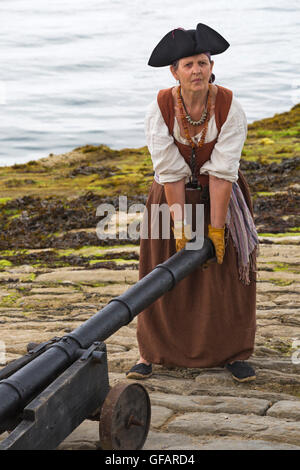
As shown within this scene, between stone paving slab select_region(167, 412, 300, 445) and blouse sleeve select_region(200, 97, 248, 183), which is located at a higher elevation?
blouse sleeve select_region(200, 97, 248, 183)

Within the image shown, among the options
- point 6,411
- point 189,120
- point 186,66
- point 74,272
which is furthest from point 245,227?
point 74,272

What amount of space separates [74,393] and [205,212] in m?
1.72

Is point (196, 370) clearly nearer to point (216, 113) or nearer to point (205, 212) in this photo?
point (205, 212)

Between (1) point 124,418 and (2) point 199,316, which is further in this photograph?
(2) point 199,316

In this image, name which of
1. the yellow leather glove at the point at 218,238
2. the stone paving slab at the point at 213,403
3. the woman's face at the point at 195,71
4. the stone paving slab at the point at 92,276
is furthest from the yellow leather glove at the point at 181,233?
the stone paving slab at the point at 92,276

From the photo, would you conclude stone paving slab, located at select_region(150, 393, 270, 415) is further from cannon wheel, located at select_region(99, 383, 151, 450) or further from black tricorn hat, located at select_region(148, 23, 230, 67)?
black tricorn hat, located at select_region(148, 23, 230, 67)

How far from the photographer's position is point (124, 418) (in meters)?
3.24

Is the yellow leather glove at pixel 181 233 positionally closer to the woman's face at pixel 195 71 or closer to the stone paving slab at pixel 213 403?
the woman's face at pixel 195 71

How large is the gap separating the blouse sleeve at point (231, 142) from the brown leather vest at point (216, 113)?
4 cm

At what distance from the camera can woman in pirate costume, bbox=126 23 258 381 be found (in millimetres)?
3918

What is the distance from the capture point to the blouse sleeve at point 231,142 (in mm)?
3943

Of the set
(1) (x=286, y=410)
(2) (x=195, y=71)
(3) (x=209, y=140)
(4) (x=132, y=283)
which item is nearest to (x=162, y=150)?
(3) (x=209, y=140)

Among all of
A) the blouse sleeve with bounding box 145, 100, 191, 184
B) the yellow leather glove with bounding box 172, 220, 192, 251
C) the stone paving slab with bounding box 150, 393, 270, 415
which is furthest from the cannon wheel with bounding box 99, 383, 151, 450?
the blouse sleeve with bounding box 145, 100, 191, 184

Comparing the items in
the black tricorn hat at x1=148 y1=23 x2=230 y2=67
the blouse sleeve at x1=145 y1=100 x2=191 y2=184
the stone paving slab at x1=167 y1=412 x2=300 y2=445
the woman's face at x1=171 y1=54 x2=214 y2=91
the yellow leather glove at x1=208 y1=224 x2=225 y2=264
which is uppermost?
the black tricorn hat at x1=148 y1=23 x2=230 y2=67
